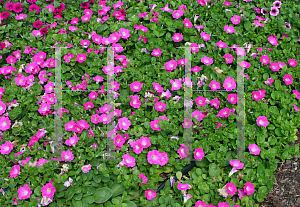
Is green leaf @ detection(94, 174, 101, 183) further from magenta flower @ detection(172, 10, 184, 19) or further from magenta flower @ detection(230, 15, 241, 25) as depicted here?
magenta flower @ detection(230, 15, 241, 25)

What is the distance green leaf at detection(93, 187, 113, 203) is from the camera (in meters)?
2.44

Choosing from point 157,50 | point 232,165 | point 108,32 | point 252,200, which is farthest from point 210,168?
point 108,32

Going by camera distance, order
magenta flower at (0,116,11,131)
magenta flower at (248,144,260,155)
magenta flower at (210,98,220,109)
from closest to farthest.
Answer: magenta flower at (248,144,260,155) < magenta flower at (0,116,11,131) < magenta flower at (210,98,220,109)

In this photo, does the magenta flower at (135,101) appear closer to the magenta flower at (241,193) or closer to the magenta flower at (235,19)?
the magenta flower at (241,193)

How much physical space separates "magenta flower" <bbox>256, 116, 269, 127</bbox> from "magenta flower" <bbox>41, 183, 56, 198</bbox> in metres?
2.30

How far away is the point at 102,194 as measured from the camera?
97.2 inches

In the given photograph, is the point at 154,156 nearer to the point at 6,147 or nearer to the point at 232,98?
the point at 232,98

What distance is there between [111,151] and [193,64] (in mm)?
1541

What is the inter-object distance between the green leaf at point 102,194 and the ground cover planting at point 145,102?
0.5 inches

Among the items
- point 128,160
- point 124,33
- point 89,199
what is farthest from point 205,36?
point 89,199

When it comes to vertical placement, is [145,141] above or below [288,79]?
below

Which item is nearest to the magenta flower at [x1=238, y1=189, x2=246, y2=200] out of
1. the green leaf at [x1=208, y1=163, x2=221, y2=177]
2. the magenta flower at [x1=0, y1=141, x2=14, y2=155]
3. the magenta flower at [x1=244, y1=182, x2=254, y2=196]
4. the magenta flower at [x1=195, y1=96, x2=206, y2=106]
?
the magenta flower at [x1=244, y1=182, x2=254, y2=196]

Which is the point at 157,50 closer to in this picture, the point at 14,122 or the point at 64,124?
the point at 64,124

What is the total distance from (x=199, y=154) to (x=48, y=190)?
1.55 metres
